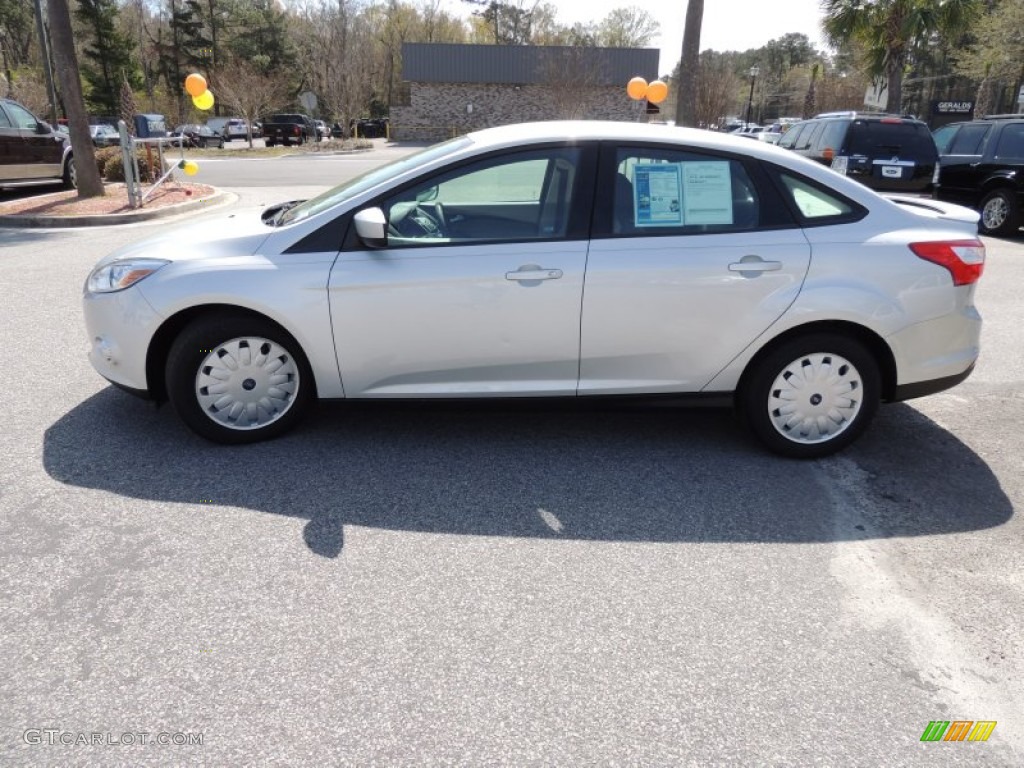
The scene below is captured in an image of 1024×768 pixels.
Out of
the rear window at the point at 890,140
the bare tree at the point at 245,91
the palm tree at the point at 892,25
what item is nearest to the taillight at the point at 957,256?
the rear window at the point at 890,140

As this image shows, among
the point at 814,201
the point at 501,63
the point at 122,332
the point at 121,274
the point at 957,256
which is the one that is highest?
the point at 501,63

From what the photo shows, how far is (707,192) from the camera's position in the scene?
392 centimetres

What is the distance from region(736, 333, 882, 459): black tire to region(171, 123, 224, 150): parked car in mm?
39551

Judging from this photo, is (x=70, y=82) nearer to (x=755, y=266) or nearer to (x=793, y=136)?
(x=793, y=136)

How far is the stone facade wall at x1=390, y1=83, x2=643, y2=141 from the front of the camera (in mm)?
44844

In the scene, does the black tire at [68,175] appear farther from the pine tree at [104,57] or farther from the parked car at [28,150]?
the pine tree at [104,57]

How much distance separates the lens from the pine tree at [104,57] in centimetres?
4691

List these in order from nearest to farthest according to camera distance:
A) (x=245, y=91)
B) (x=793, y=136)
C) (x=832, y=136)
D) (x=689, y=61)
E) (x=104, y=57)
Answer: (x=832, y=136) < (x=793, y=136) < (x=689, y=61) < (x=245, y=91) < (x=104, y=57)

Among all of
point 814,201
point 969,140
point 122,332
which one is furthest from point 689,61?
point 122,332

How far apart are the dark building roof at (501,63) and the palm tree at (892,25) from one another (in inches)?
806

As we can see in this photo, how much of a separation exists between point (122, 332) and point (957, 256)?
4261 mm

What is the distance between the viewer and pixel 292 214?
427 centimetres

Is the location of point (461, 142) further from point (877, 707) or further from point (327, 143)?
point (327, 143)

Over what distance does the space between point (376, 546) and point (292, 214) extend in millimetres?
2039
